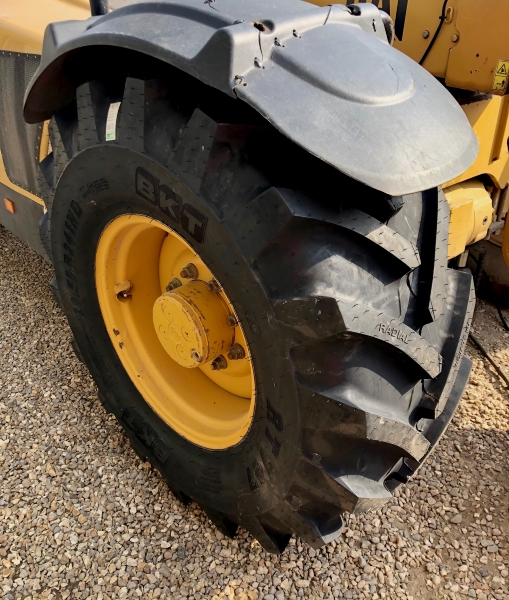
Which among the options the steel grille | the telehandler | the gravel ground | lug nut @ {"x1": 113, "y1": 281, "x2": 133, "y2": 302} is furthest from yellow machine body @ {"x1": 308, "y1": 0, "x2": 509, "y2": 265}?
the steel grille

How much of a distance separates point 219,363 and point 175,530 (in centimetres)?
53

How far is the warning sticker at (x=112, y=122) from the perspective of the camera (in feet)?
4.19

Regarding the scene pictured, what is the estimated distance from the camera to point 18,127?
2.08m

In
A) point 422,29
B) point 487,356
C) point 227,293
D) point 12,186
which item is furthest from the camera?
point 487,356

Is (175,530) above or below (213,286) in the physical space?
below

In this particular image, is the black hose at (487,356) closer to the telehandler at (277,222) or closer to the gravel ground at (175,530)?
the gravel ground at (175,530)

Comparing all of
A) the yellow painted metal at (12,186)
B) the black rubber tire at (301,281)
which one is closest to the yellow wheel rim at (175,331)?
the black rubber tire at (301,281)

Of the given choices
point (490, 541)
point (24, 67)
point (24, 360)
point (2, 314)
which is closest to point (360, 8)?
point (24, 67)

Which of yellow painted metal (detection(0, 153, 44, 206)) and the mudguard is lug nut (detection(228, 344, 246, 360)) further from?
yellow painted metal (detection(0, 153, 44, 206))

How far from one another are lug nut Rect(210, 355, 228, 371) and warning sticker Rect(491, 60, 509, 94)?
1.19m

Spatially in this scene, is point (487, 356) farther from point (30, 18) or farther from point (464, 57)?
point (30, 18)

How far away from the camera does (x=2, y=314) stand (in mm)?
2562

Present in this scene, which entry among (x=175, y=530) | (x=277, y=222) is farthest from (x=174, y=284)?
(x=175, y=530)

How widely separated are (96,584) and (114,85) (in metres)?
1.30
